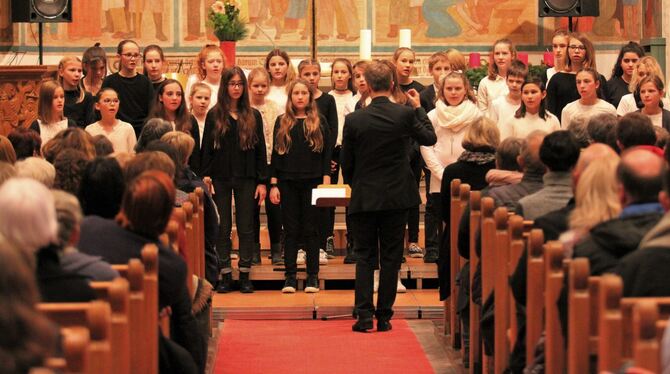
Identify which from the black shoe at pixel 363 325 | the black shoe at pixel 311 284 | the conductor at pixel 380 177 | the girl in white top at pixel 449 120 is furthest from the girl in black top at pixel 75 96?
the black shoe at pixel 363 325

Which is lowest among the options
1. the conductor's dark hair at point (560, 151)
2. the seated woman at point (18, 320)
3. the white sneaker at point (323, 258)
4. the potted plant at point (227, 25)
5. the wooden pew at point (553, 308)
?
the white sneaker at point (323, 258)

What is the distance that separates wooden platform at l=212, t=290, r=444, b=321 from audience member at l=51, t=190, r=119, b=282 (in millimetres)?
4775

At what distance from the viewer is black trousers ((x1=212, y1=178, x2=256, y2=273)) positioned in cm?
1035

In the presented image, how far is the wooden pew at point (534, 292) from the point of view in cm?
555

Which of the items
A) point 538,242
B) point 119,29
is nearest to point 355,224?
point 538,242

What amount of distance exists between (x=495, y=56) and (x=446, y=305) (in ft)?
12.0

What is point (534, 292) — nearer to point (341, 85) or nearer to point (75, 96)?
point (341, 85)

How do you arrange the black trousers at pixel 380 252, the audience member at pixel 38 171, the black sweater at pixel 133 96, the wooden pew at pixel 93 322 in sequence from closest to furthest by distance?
the wooden pew at pixel 93 322 < the audience member at pixel 38 171 < the black trousers at pixel 380 252 < the black sweater at pixel 133 96

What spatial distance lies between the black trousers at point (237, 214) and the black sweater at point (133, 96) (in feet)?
3.72

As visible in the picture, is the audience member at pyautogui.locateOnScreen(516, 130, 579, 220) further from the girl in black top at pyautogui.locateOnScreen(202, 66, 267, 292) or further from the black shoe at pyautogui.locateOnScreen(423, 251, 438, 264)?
the black shoe at pyautogui.locateOnScreen(423, 251, 438, 264)

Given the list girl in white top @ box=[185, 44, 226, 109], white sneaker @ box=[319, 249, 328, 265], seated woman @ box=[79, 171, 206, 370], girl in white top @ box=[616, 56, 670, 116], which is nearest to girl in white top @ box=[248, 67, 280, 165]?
girl in white top @ box=[185, 44, 226, 109]

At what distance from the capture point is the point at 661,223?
445cm

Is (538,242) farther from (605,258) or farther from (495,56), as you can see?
(495,56)

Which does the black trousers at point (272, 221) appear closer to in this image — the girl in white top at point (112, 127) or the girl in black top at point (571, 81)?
the girl in white top at point (112, 127)
